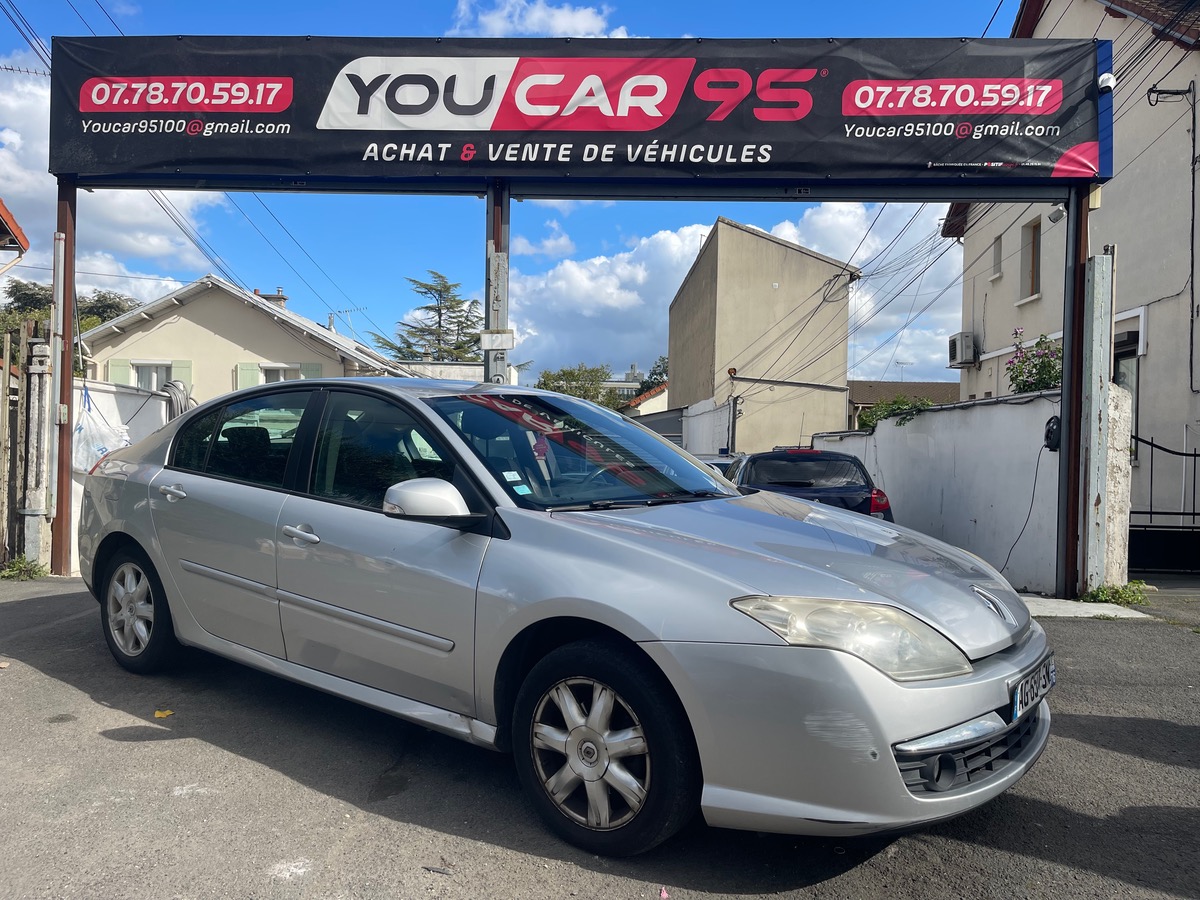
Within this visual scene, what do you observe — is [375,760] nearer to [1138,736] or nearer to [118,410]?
[1138,736]

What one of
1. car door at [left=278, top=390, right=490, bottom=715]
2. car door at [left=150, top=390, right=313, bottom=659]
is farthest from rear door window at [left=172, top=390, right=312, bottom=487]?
car door at [left=278, top=390, right=490, bottom=715]

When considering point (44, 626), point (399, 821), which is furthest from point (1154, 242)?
point (44, 626)

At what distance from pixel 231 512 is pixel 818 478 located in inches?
259

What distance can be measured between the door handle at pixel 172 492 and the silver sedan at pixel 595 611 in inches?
0.5

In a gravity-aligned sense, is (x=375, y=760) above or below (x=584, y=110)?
below

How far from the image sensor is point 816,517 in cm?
381

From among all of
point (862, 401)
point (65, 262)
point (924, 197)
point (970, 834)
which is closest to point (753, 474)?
point (924, 197)

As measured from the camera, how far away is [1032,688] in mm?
2959

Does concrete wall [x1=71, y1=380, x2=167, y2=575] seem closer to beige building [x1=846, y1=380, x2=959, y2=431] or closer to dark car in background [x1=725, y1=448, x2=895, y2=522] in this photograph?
dark car in background [x1=725, y1=448, x2=895, y2=522]

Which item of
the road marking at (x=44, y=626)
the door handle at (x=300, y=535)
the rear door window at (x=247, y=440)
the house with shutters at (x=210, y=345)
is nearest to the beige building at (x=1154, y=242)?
the rear door window at (x=247, y=440)

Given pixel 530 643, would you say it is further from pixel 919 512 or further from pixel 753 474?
pixel 919 512

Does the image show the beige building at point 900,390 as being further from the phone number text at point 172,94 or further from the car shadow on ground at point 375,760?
the car shadow on ground at point 375,760

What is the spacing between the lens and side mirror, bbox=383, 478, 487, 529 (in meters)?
3.19

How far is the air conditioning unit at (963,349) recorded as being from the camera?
20.2 m
